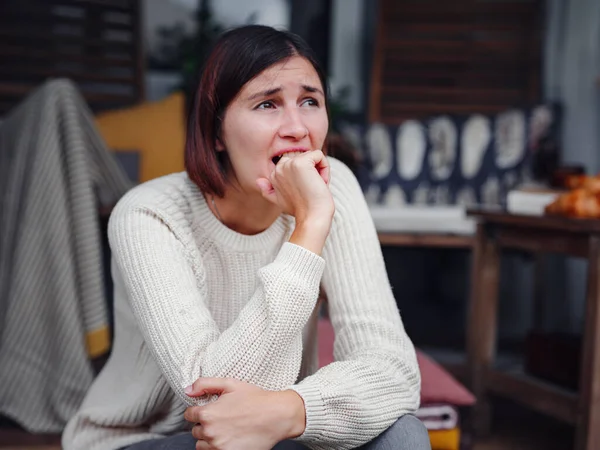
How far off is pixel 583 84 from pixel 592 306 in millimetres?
1588

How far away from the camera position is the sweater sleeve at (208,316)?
88 centimetres

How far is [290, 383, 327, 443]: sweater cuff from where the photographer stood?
87 centimetres

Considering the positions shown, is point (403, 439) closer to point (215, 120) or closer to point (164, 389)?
point (164, 389)

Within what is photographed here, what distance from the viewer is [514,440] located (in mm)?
1929

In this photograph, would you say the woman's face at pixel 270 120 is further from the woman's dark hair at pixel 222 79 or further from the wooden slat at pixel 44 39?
the wooden slat at pixel 44 39

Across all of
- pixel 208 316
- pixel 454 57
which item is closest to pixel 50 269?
pixel 208 316

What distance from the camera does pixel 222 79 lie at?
3.42 ft

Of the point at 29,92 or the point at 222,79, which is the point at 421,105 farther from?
the point at 222,79

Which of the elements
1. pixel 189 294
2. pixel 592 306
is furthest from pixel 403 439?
pixel 592 306

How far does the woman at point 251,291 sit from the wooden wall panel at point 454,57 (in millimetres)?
1899

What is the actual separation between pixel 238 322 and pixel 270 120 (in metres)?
0.32

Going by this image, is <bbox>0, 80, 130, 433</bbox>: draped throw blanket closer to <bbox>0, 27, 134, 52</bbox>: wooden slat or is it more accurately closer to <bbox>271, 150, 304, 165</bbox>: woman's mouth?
<bbox>271, 150, 304, 165</bbox>: woman's mouth

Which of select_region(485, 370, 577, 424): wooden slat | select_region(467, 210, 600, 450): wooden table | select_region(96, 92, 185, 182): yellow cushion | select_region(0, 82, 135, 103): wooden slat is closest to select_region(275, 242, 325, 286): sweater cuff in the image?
select_region(467, 210, 600, 450): wooden table

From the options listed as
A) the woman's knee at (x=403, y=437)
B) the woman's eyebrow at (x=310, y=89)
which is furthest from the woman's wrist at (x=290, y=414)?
the woman's eyebrow at (x=310, y=89)
